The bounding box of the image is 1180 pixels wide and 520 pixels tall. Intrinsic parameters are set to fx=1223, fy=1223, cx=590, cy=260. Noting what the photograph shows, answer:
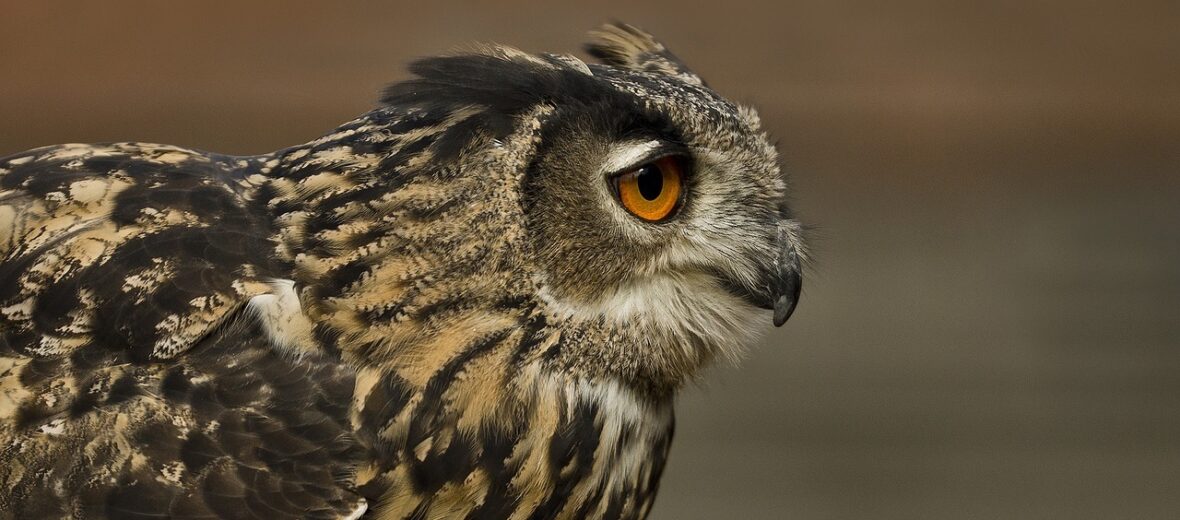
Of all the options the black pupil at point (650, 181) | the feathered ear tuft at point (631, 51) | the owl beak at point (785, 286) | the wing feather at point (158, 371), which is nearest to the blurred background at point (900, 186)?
the feathered ear tuft at point (631, 51)

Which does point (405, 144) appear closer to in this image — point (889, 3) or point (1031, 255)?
point (889, 3)

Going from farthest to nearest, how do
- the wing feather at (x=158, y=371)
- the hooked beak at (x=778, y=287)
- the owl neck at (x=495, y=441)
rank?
the hooked beak at (x=778, y=287) → the owl neck at (x=495, y=441) → the wing feather at (x=158, y=371)

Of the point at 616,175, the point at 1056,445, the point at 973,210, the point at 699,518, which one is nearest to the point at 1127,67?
the point at 973,210

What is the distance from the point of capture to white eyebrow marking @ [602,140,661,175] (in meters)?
1.45

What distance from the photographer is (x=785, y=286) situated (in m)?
1.66

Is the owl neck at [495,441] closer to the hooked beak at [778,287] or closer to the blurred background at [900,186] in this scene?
the hooked beak at [778,287]

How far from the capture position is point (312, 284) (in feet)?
4.61

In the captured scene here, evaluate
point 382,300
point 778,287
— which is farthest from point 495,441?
point 778,287

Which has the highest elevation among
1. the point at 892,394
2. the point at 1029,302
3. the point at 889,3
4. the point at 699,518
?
the point at 889,3

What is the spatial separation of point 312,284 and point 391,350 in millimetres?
119

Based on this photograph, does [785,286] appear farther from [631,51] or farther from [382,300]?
[382,300]

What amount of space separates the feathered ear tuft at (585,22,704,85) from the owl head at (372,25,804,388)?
148mm

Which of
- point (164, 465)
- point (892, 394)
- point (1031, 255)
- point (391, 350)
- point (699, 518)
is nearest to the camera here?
point (164, 465)

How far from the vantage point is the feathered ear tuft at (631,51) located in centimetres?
179
